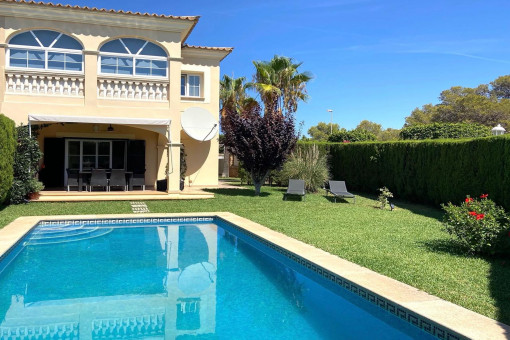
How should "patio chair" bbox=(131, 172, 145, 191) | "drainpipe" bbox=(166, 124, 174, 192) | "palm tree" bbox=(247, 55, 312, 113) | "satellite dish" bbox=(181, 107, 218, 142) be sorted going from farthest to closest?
"palm tree" bbox=(247, 55, 312, 113) → "satellite dish" bbox=(181, 107, 218, 142) → "patio chair" bbox=(131, 172, 145, 191) → "drainpipe" bbox=(166, 124, 174, 192)

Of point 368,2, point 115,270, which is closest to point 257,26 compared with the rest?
point 368,2

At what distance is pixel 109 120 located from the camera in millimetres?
18109

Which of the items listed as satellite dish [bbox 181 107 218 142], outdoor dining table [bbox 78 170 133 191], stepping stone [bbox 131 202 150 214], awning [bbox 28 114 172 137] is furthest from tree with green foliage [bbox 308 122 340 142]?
stepping stone [bbox 131 202 150 214]

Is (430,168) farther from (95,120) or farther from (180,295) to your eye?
(95,120)

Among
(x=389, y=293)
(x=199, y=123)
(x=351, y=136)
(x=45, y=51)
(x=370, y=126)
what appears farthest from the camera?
(x=370, y=126)

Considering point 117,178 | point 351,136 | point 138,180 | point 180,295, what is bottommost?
point 180,295

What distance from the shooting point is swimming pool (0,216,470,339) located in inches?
223

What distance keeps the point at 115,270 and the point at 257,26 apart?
2043 centimetres

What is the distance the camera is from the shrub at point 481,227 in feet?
27.3

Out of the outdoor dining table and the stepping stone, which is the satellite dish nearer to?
the outdoor dining table

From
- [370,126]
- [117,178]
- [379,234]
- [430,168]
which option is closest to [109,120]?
[117,178]

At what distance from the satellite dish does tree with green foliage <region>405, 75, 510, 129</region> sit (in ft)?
138

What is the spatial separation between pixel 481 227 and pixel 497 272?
4.14 ft

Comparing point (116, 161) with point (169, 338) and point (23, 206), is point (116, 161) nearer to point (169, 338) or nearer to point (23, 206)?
point (23, 206)
